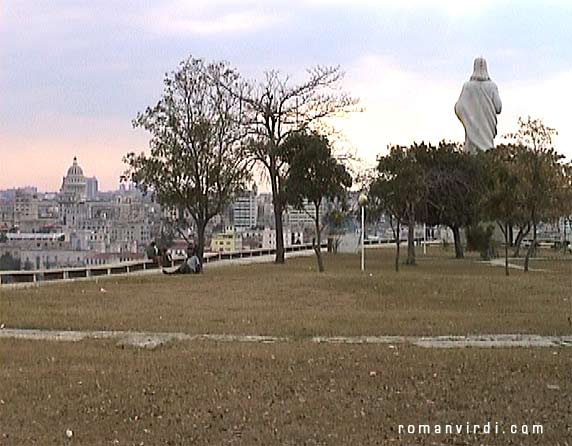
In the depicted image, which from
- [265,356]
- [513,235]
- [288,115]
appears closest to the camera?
[265,356]

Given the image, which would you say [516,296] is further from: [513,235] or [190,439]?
[513,235]

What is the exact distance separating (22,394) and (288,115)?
3119cm

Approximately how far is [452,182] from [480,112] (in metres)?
24.2

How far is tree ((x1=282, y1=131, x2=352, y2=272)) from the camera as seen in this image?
33812 mm

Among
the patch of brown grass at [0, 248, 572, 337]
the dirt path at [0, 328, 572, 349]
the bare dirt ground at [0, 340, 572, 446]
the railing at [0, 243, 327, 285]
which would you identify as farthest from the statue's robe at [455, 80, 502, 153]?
the bare dirt ground at [0, 340, 572, 446]

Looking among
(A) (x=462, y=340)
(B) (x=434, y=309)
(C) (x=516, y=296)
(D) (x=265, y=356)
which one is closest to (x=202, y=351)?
(D) (x=265, y=356)

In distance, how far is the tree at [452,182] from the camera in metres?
41.8

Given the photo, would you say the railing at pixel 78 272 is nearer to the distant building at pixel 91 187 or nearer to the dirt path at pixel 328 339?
the dirt path at pixel 328 339

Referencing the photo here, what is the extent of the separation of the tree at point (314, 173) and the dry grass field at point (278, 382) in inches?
685

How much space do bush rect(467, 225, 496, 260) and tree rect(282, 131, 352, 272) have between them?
12.1 metres

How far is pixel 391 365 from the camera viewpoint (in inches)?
388

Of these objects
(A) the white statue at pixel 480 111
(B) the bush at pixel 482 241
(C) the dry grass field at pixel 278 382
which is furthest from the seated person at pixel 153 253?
(A) the white statue at pixel 480 111

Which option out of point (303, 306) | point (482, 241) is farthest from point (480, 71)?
Answer: point (303, 306)

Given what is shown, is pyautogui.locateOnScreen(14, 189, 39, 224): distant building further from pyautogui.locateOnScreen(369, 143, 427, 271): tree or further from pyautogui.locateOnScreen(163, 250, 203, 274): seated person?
pyautogui.locateOnScreen(369, 143, 427, 271): tree
